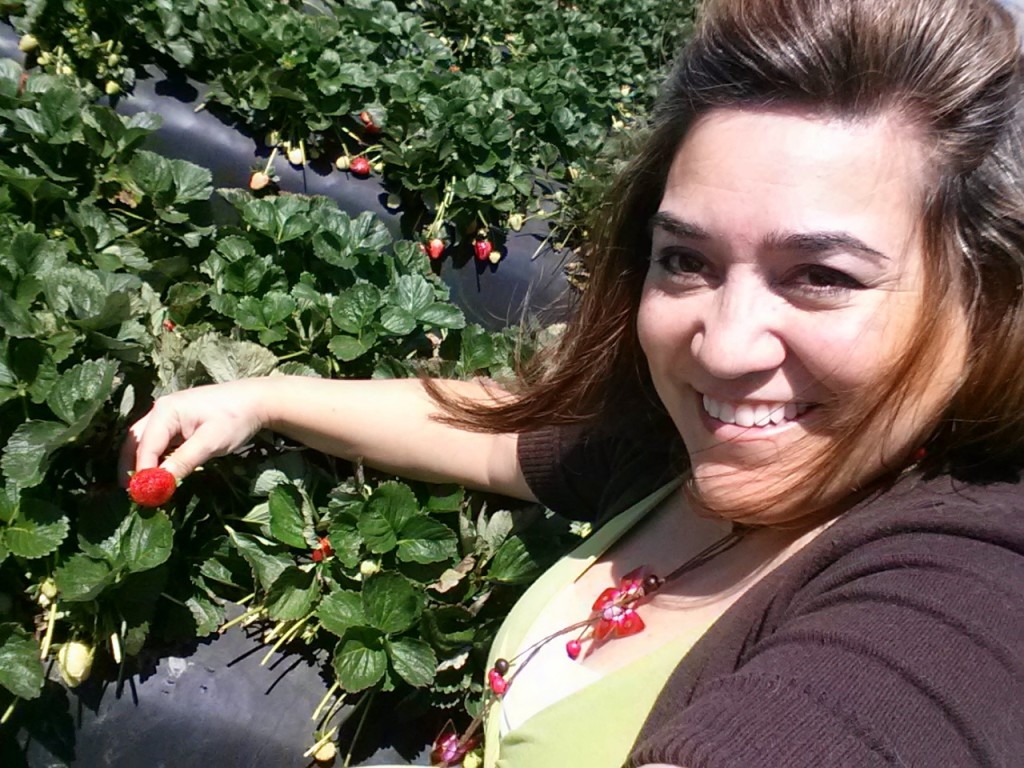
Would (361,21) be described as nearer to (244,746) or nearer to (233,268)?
(233,268)

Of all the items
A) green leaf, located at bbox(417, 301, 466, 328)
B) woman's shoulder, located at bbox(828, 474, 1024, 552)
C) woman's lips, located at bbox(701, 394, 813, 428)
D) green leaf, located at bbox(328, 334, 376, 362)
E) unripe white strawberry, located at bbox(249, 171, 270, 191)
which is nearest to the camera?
woman's shoulder, located at bbox(828, 474, 1024, 552)

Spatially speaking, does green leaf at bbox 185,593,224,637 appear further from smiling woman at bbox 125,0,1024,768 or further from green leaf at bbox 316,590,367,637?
smiling woman at bbox 125,0,1024,768

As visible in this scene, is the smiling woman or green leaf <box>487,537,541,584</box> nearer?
the smiling woman

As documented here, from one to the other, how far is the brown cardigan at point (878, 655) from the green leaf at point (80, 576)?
0.74m

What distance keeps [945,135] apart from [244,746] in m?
1.17

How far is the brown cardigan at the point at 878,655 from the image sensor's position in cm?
60

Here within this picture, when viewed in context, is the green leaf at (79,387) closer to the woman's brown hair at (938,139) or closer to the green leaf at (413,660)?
the green leaf at (413,660)

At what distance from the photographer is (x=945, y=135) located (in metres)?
0.81

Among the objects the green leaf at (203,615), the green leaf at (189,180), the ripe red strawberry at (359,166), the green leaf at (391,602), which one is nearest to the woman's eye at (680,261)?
the green leaf at (391,602)

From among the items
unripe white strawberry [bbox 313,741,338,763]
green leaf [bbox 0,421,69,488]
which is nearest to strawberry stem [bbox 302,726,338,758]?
unripe white strawberry [bbox 313,741,338,763]

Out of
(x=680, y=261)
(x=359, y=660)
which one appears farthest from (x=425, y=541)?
(x=680, y=261)

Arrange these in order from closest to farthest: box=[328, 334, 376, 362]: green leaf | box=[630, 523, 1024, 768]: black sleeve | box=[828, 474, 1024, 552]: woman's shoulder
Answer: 1. box=[630, 523, 1024, 768]: black sleeve
2. box=[828, 474, 1024, 552]: woman's shoulder
3. box=[328, 334, 376, 362]: green leaf

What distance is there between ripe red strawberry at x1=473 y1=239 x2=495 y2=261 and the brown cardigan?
1485mm

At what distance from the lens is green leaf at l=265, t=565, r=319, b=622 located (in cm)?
133
